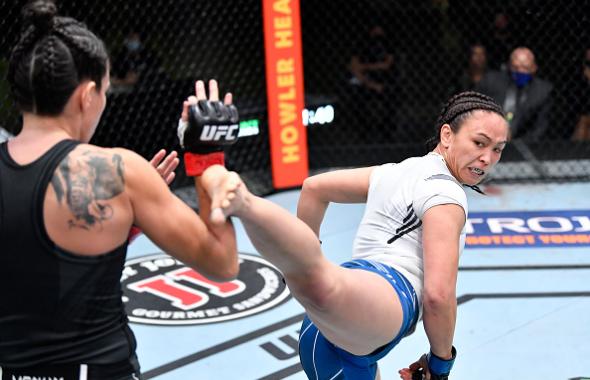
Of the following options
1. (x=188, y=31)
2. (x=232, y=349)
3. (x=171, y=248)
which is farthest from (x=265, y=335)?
(x=188, y=31)

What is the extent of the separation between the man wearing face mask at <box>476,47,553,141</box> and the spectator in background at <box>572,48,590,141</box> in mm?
432

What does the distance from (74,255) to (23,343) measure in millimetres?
220

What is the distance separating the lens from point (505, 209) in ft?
16.4

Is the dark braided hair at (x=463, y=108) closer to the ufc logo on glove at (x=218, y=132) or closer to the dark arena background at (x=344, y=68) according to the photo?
the ufc logo on glove at (x=218, y=132)

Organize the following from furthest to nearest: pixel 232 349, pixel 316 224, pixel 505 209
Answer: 1. pixel 505 209
2. pixel 232 349
3. pixel 316 224

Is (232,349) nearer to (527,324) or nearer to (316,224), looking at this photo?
(316,224)

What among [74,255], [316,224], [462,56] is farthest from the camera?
[462,56]

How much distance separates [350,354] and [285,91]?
129 inches

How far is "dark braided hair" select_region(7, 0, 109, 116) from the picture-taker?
4.94ft

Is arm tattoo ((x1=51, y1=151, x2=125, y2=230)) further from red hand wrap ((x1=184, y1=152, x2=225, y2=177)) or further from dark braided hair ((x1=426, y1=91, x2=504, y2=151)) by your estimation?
dark braided hair ((x1=426, y1=91, x2=504, y2=151))

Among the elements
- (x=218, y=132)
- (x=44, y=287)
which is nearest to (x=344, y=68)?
(x=218, y=132)

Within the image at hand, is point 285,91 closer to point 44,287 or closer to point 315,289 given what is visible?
point 315,289

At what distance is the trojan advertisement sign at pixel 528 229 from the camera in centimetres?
445

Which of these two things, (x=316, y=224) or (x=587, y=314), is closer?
(x=316, y=224)
